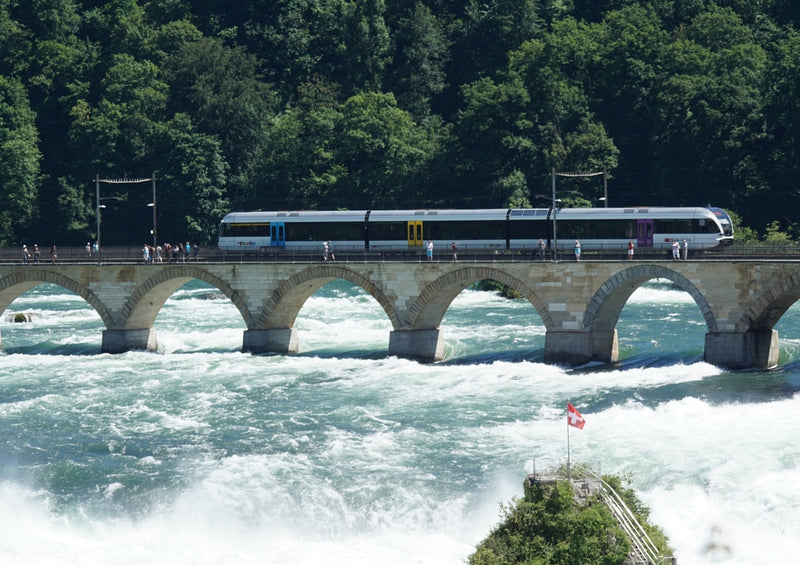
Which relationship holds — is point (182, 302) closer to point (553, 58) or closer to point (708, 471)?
point (553, 58)

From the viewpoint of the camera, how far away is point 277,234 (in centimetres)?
8412

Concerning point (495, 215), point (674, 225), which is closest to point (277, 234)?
point (495, 215)

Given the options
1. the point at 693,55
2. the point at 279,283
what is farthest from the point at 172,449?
the point at 693,55

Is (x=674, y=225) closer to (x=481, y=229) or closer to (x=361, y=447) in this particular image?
(x=481, y=229)

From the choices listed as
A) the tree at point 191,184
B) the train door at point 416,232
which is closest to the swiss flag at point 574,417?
the train door at point 416,232

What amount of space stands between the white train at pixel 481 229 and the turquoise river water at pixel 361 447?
5503mm

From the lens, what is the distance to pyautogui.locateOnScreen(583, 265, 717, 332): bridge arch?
67375 mm

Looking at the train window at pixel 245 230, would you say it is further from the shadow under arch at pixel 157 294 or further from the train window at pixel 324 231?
the shadow under arch at pixel 157 294

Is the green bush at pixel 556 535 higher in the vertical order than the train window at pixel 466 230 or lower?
lower

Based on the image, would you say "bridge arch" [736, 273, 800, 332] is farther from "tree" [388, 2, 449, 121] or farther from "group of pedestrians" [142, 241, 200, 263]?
"tree" [388, 2, 449, 121]

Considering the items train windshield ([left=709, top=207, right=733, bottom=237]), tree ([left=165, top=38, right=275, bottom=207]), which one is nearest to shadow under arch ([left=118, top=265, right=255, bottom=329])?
train windshield ([left=709, top=207, right=733, bottom=237])

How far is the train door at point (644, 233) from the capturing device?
245ft

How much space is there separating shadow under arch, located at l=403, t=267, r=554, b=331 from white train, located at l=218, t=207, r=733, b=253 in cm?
350

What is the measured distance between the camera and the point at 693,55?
11662cm
